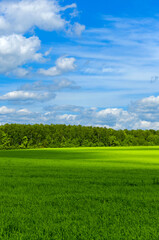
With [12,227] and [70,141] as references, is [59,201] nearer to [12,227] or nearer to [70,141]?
[12,227]

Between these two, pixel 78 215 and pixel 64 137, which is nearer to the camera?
pixel 78 215

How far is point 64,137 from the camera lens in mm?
143375

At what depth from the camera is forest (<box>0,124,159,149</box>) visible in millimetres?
128875

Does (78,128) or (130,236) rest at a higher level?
(78,128)

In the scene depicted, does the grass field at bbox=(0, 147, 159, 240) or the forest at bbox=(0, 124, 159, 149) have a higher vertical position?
the forest at bbox=(0, 124, 159, 149)

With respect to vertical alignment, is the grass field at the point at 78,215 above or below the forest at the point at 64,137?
below

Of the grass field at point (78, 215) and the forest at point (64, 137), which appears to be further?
the forest at point (64, 137)

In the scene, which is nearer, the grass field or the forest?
the grass field

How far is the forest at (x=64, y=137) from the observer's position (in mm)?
128875

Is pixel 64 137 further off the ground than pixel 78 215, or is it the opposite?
pixel 64 137

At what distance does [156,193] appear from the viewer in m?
12.8

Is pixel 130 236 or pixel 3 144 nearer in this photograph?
pixel 130 236

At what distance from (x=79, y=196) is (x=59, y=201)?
1331mm

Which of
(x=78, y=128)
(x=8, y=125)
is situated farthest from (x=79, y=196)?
(x=78, y=128)
